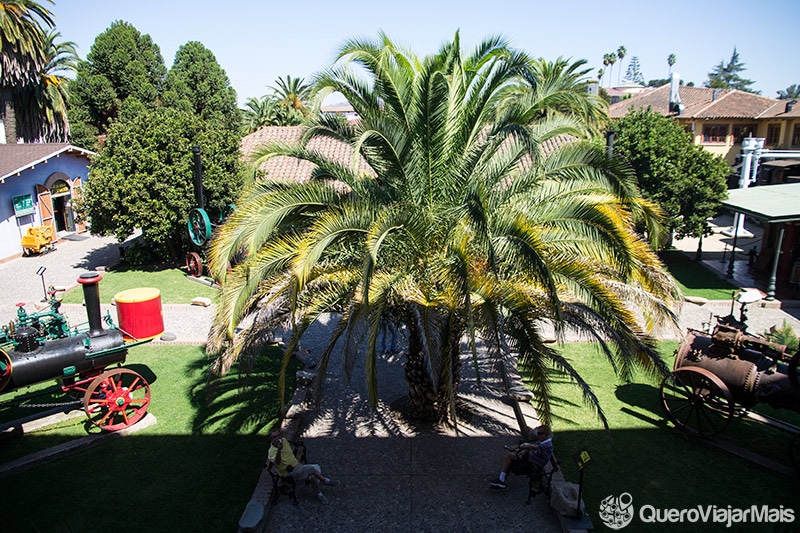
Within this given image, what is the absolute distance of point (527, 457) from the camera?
7613 mm

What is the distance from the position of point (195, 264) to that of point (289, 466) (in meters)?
12.8

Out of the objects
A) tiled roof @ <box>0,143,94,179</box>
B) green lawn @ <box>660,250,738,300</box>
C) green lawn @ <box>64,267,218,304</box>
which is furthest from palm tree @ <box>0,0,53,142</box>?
green lawn @ <box>660,250,738,300</box>

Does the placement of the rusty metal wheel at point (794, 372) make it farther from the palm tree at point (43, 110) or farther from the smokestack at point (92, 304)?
the palm tree at point (43, 110)

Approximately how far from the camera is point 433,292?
7.51 meters

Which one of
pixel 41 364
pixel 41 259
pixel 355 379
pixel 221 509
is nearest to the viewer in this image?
pixel 221 509

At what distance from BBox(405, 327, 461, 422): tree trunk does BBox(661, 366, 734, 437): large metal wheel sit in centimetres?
334

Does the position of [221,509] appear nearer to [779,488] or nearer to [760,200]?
[779,488]

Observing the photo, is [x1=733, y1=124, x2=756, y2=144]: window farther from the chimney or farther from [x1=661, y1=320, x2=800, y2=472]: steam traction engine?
[x1=661, y1=320, x2=800, y2=472]: steam traction engine

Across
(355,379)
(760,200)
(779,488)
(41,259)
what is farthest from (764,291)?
(41,259)

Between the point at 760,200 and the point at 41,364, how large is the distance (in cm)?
1868

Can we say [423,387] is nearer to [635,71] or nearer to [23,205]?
[23,205]

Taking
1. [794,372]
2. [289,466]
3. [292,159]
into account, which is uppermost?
[292,159]

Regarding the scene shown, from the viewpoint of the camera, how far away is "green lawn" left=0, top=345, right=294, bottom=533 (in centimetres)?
722

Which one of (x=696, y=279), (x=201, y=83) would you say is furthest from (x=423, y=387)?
(x=201, y=83)
